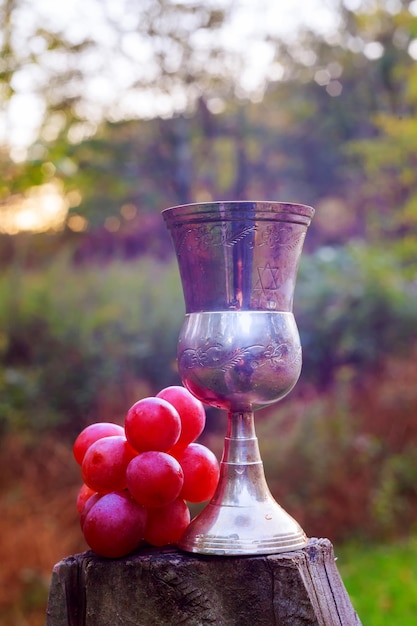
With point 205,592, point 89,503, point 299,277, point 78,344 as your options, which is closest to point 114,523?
point 89,503

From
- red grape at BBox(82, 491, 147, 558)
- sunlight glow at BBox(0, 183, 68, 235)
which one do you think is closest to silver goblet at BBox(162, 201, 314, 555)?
red grape at BBox(82, 491, 147, 558)

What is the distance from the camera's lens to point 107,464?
1.30 m

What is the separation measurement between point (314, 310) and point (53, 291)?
2123mm

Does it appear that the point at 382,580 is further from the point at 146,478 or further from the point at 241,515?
the point at 146,478

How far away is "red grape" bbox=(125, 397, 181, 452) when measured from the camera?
49.9 inches

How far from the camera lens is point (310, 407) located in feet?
16.4

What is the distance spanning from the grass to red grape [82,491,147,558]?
8.23ft

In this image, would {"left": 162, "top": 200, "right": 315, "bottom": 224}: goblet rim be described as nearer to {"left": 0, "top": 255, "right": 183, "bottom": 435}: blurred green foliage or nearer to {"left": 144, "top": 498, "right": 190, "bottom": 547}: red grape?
{"left": 144, "top": 498, "right": 190, "bottom": 547}: red grape

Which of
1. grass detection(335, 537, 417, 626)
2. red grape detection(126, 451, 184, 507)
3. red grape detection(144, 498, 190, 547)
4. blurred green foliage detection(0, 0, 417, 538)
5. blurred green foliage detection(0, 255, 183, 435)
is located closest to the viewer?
red grape detection(126, 451, 184, 507)

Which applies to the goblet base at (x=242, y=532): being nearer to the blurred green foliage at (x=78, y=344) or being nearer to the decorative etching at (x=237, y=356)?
the decorative etching at (x=237, y=356)

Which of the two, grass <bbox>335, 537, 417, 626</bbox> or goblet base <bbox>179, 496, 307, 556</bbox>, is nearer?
goblet base <bbox>179, 496, 307, 556</bbox>

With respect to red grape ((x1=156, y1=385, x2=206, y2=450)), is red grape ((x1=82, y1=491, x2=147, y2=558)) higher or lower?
lower

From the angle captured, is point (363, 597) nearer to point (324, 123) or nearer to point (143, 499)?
point (143, 499)

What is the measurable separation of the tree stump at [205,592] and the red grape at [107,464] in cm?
14
